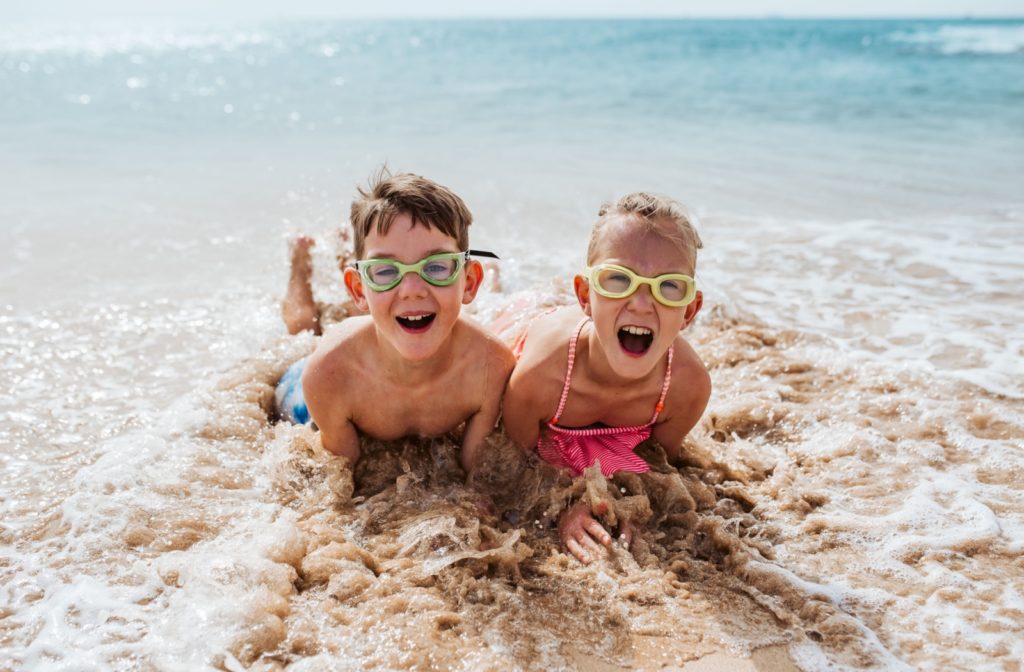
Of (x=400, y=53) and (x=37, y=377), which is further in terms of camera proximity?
(x=400, y=53)

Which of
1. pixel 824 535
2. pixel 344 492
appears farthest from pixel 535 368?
pixel 824 535

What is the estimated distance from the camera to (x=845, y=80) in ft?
78.6

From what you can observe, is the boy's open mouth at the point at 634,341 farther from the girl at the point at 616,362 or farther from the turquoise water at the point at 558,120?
the turquoise water at the point at 558,120

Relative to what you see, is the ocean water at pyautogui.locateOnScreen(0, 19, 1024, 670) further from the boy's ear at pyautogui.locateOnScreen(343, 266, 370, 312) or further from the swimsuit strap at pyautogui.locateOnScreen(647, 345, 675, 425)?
the boy's ear at pyautogui.locateOnScreen(343, 266, 370, 312)

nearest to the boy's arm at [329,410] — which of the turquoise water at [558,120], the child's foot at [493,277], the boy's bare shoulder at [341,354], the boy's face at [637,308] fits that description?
the boy's bare shoulder at [341,354]

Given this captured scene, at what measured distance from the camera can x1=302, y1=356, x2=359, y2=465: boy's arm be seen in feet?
12.1

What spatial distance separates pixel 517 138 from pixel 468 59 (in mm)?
21300

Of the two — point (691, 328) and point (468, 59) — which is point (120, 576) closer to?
point (691, 328)

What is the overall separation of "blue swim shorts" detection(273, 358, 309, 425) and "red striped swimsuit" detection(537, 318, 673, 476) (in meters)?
1.29

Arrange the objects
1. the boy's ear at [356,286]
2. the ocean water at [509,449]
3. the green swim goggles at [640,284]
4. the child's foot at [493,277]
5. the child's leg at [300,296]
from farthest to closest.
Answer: the child's foot at [493,277]
the child's leg at [300,296]
the boy's ear at [356,286]
the green swim goggles at [640,284]
the ocean water at [509,449]

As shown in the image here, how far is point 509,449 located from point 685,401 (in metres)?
0.85

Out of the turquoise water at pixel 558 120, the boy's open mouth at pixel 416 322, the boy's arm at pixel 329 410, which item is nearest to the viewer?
the boy's open mouth at pixel 416 322

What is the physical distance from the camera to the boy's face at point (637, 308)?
3.26m

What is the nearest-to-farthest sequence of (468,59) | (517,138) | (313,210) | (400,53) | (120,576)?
(120,576), (313,210), (517,138), (468,59), (400,53)
